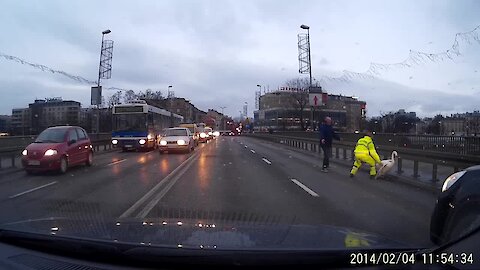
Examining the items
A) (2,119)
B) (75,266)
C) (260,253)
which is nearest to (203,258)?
(260,253)

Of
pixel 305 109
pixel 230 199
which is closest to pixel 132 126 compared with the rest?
pixel 230 199

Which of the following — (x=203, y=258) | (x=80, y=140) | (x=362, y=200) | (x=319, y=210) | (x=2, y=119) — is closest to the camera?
(x=203, y=258)

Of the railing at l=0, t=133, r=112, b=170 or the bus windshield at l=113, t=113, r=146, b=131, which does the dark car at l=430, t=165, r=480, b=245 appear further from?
the bus windshield at l=113, t=113, r=146, b=131

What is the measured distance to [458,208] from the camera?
4367mm

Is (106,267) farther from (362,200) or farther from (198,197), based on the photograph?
(362,200)

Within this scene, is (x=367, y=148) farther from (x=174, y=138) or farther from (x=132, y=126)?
(x=132, y=126)

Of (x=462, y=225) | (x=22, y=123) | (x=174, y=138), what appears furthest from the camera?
(x=22, y=123)

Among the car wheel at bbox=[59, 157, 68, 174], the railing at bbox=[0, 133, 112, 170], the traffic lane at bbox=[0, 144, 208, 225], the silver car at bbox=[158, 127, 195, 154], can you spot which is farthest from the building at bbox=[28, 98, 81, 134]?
the traffic lane at bbox=[0, 144, 208, 225]

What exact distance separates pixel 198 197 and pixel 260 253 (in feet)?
21.4

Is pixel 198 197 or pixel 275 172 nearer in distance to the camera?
pixel 198 197

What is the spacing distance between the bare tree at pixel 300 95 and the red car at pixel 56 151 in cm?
4845

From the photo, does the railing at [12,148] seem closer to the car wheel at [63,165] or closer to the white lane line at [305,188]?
the car wheel at [63,165]

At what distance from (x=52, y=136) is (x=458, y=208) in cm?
1458

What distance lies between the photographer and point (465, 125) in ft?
65.1
